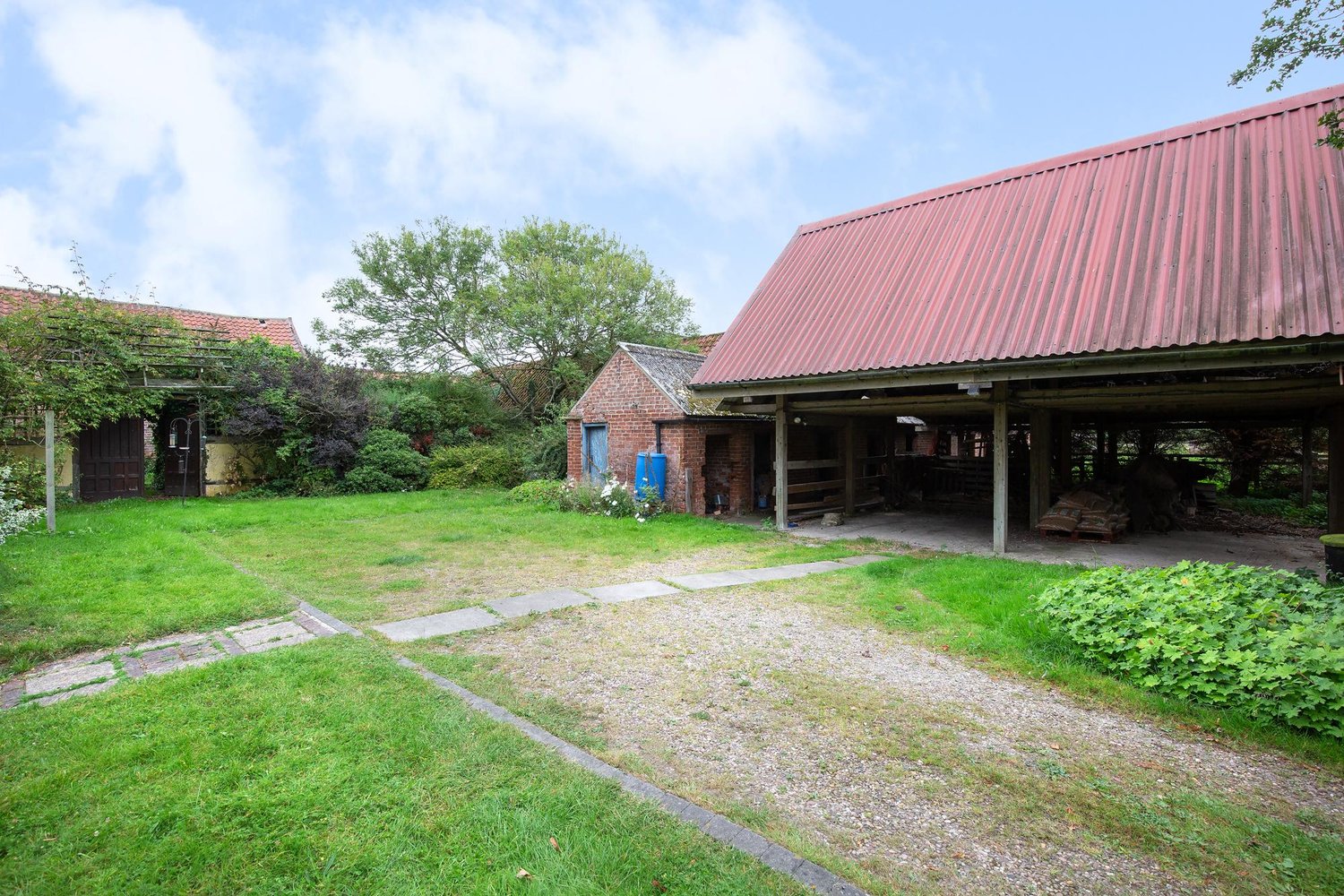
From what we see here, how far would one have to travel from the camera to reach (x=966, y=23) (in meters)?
10.2

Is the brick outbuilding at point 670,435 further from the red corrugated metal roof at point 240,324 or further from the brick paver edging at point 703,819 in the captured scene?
the red corrugated metal roof at point 240,324

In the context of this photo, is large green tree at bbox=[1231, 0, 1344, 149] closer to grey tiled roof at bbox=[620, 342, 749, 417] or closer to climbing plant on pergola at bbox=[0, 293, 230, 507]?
grey tiled roof at bbox=[620, 342, 749, 417]

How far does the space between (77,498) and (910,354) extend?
17.3 meters

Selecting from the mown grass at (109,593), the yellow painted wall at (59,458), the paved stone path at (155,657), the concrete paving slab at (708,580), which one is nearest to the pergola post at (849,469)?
the concrete paving slab at (708,580)

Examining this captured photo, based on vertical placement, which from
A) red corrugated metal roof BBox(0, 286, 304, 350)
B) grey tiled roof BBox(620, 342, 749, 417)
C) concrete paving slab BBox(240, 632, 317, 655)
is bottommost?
concrete paving slab BBox(240, 632, 317, 655)

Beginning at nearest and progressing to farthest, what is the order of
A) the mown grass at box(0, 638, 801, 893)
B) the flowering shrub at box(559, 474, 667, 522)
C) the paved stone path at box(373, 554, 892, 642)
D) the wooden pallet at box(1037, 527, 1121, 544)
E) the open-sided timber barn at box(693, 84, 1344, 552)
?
the mown grass at box(0, 638, 801, 893)
the paved stone path at box(373, 554, 892, 642)
the open-sided timber barn at box(693, 84, 1344, 552)
the wooden pallet at box(1037, 527, 1121, 544)
the flowering shrub at box(559, 474, 667, 522)

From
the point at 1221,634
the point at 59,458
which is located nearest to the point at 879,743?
the point at 1221,634

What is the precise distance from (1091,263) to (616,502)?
27.7 ft

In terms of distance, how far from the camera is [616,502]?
12016mm

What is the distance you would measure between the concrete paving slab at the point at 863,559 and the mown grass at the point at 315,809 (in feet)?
18.5

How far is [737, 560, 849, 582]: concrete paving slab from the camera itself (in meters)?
7.09

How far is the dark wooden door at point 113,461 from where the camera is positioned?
1392 centimetres

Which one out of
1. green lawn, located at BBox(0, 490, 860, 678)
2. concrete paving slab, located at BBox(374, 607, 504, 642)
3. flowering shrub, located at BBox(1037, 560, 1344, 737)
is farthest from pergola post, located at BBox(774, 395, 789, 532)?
concrete paving slab, located at BBox(374, 607, 504, 642)

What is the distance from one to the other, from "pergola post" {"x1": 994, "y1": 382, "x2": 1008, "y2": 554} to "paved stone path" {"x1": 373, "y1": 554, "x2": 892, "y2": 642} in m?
1.60
